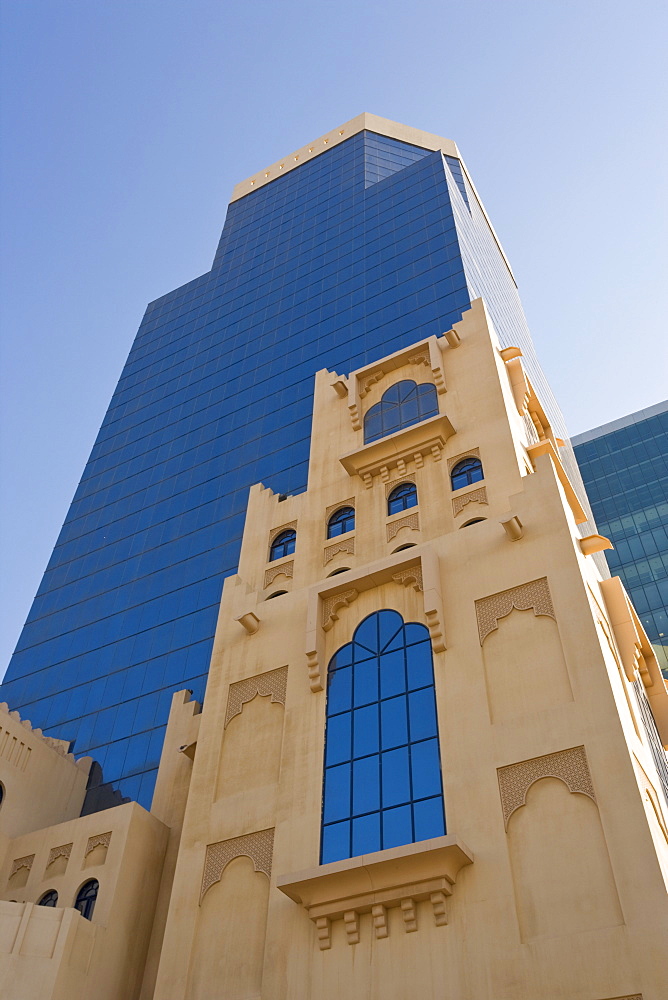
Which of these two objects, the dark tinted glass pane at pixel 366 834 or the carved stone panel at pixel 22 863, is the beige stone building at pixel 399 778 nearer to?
the dark tinted glass pane at pixel 366 834

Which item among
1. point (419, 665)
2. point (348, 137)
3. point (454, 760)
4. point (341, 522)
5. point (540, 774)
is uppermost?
point (348, 137)

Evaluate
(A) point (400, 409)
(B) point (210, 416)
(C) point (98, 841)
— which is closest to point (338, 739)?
(C) point (98, 841)

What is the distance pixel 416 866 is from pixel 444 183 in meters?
56.5

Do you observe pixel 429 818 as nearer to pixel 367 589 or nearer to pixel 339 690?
pixel 339 690

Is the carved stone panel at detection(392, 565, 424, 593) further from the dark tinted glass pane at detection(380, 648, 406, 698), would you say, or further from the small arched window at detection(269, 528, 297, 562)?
the small arched window at detection(269, 528, 297, 562)

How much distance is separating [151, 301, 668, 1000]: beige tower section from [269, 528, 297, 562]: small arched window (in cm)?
27

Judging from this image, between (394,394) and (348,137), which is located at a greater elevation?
(348,137)

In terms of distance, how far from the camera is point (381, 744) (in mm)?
21734

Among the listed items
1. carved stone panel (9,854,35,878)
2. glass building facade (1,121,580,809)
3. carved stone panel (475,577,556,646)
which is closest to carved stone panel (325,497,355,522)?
carved stone panel (475,577,556,646)

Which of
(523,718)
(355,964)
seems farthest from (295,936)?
(523,718)

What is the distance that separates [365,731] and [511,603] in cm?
492

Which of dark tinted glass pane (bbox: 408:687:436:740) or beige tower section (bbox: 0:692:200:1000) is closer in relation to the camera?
beige tower section (bbox: 0:692:200:1000)

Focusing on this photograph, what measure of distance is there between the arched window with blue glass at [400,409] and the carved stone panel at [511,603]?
9.72m

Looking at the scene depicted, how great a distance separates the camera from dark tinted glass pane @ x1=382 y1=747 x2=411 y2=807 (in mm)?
20344
